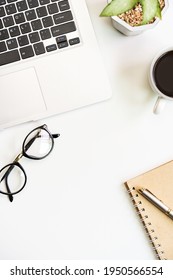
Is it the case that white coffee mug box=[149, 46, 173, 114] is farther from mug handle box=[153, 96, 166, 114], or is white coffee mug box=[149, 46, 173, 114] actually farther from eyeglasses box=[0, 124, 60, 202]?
eyeglasses box=[0, 124, 60, 202]

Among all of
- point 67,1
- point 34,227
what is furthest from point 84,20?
point 34,227

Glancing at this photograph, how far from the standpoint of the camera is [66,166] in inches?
29.6

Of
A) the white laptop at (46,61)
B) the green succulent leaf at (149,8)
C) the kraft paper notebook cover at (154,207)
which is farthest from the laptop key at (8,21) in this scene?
the kraft paper notebook cover at (154,207)

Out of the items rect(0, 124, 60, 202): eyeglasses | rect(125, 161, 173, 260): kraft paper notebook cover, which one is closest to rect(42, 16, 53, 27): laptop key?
rect(0, 124, 60, 202): eyeglasses

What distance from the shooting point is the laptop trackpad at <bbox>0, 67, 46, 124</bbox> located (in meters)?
0.72

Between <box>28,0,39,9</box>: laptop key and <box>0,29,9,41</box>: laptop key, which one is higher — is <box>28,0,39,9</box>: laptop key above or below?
above

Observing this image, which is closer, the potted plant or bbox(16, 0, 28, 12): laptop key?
the potted plant

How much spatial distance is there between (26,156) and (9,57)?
7.7 inches

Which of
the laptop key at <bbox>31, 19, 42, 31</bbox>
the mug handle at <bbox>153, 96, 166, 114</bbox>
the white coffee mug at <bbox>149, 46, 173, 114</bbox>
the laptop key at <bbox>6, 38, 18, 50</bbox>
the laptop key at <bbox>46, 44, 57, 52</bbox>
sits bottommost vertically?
the mug handle at <bbox>153, 96, 166, 114</bbox>

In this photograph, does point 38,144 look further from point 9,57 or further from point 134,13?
point 134,13

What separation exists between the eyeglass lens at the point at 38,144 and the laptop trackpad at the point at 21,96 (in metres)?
0.05

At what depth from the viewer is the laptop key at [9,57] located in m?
0.70

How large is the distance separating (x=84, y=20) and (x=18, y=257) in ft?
1.62

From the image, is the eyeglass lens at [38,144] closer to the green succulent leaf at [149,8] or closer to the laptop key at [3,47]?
the laptop key at [3,47]
